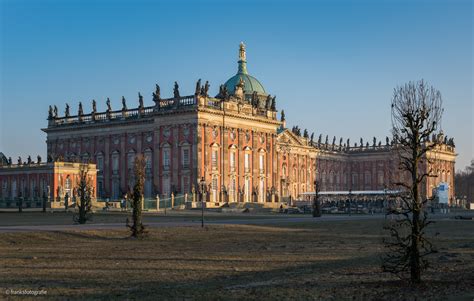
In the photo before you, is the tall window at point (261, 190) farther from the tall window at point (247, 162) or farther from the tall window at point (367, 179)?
the tall window at point (367, 179)

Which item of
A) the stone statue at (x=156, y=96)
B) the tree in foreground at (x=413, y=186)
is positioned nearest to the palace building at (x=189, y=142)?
the stone statue at (x=156, y=96)

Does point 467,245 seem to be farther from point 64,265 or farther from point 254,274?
point 64,265

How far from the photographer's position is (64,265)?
73.0 feet

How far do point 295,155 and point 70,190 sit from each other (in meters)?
45.2

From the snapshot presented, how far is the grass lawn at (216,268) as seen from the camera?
55.4 feet

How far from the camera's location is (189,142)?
8681 cm

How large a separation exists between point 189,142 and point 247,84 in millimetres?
26372

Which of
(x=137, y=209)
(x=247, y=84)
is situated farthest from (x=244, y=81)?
(x=137, y=209)

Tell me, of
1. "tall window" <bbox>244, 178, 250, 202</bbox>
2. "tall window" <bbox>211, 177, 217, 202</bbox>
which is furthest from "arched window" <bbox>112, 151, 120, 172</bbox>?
"tall window" <bbox>244, 178, 250, 202</bbox>

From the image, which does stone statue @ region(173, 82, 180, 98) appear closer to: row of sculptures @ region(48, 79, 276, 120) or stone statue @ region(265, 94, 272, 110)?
row of sculptures @ region(48, 79, 276, 120)

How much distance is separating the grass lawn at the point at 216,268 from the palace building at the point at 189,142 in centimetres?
4757

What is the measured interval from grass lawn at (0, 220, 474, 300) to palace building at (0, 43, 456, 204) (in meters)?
47.6

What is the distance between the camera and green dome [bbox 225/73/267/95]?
10862 centimetres

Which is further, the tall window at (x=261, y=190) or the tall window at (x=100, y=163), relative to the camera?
the tall window at (x=100, y=163)
